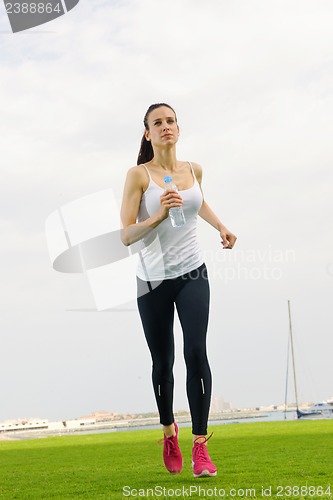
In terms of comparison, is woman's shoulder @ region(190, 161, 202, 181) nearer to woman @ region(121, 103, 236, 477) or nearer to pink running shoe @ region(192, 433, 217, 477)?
woman @ region(121, 103, 236, 477)

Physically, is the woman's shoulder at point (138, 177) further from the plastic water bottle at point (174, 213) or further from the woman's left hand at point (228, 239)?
the woman's left hand at point (228, 239)

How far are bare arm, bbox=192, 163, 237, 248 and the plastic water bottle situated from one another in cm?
46

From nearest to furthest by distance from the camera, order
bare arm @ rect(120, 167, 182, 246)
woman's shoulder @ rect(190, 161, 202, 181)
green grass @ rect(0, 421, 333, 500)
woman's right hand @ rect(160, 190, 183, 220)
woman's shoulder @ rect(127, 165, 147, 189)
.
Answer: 1. green grass @ rect(0, 421, 333, 500)
2. woman's right hand @ rect(160, 190, 183, 220)
3. bare arm @ rect(120, 167, 182, 246)
4. woman's shoulder @ rect(127, 165, 147, 189)
5. woman's shoulder @ rect(190, 161, 202, 181)

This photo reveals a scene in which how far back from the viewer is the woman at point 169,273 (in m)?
4.93

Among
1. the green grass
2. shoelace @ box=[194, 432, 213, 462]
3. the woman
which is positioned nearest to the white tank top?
the woman

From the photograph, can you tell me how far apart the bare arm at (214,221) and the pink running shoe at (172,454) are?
1.52m

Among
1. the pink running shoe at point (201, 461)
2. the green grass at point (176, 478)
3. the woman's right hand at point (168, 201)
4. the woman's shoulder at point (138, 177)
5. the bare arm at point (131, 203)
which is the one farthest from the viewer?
the woman's shoulder at point (138, 177)

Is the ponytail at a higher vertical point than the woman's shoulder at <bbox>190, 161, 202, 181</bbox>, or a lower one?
higher

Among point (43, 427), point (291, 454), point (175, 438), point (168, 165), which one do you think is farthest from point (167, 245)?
point (43, 427)

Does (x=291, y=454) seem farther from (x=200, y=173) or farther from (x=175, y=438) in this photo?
(x=200, y=173)

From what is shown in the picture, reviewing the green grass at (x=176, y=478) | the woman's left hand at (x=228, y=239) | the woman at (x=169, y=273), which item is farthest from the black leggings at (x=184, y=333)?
the green grass at (x=176, y=478)

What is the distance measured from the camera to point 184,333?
196 inches

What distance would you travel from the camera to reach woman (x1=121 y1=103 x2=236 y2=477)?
493 cm

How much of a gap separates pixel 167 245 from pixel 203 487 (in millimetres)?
1727
